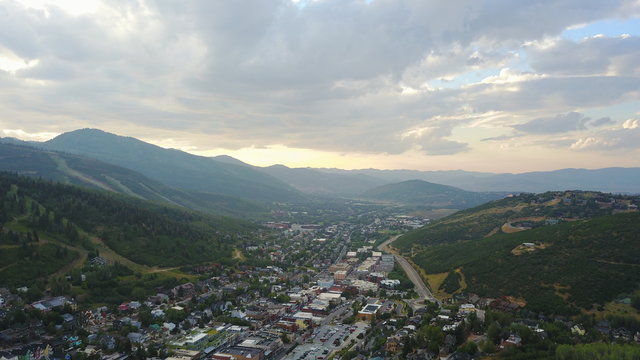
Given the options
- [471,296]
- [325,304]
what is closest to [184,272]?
[325,304]

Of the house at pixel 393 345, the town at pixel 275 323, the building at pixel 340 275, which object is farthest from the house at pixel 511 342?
the building at pixel 340 275

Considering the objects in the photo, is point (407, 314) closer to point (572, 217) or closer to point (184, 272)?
point (184, 272)

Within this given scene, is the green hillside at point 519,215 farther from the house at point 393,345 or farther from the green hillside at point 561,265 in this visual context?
the house at point 393,345

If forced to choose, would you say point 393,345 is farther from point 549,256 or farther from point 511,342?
point 549,256

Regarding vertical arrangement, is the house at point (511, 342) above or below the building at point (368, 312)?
above

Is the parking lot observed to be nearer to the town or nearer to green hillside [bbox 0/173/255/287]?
the town

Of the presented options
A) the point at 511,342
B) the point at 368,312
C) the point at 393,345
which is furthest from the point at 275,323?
the point at 511,342

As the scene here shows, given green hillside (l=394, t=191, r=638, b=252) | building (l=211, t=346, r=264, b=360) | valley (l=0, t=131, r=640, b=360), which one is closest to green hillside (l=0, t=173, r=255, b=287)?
valley (l=0, t=131, r=640, b=360)

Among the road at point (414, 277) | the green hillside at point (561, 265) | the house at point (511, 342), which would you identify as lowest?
the road at point (414, 277)
